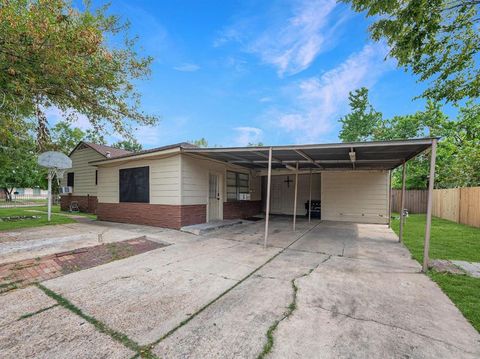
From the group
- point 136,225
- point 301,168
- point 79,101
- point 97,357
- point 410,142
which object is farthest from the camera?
point 301,168

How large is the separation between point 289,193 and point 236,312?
10.8 m

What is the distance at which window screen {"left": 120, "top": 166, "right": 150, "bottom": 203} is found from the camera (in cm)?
823

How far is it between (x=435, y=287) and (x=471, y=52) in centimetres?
508

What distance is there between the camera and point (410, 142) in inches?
169

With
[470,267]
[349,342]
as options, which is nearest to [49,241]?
[349,342]

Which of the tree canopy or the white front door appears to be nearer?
the white front door

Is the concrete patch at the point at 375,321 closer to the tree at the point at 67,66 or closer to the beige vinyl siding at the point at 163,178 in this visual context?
the beige vinyl siding at the point at 163,178

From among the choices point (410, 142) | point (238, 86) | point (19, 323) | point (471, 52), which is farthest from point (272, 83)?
point (19, 323)

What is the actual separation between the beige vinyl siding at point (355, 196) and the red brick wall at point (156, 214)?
6.27 m

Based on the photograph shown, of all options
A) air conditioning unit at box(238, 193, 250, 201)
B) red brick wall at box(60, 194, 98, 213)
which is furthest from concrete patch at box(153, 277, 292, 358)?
red brick wall at box(60, 194, 98, 213)

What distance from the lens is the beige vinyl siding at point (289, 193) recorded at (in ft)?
41.9

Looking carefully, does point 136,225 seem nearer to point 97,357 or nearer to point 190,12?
point 97,357

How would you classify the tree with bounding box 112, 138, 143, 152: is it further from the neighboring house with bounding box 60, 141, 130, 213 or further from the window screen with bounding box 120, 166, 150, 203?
the window screen with bounding box 120, 166, 150, 203

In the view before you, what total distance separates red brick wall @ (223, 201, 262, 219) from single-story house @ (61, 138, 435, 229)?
0.13ft
